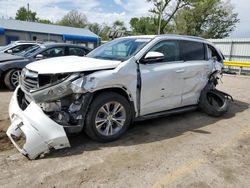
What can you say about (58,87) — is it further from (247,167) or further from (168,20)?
(168,20)

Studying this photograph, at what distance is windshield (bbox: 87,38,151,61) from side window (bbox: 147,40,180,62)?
263mm

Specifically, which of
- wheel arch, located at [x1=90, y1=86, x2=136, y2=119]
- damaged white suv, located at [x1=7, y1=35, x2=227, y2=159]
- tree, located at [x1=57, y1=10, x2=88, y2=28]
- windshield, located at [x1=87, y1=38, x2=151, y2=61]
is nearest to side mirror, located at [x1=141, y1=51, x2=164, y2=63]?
damaged white suv, located at [x1=7, y1=35, x2=227, y2=159]

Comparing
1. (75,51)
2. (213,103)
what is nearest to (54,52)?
(75,51)

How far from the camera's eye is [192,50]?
18.8 feet

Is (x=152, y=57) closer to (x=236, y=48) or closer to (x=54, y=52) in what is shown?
(x=54, y=52)

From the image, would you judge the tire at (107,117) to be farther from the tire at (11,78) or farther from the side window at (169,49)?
the tire at (11,78)

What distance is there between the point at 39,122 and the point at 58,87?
22.2 inches

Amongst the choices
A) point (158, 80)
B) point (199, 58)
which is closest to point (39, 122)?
point (158, 80)

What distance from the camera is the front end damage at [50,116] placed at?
11.5ft

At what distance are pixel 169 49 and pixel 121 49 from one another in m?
1.00

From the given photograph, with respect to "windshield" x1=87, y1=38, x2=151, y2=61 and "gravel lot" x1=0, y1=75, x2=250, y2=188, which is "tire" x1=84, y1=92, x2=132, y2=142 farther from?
"windshield" x1=87, y1=38, x2=151, y2=61

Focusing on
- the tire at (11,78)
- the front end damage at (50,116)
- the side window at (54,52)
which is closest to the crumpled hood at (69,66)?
the front end damage at (50,116)

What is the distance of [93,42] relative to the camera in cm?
3631

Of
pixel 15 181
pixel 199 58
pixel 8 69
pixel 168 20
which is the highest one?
pixel 168 20
